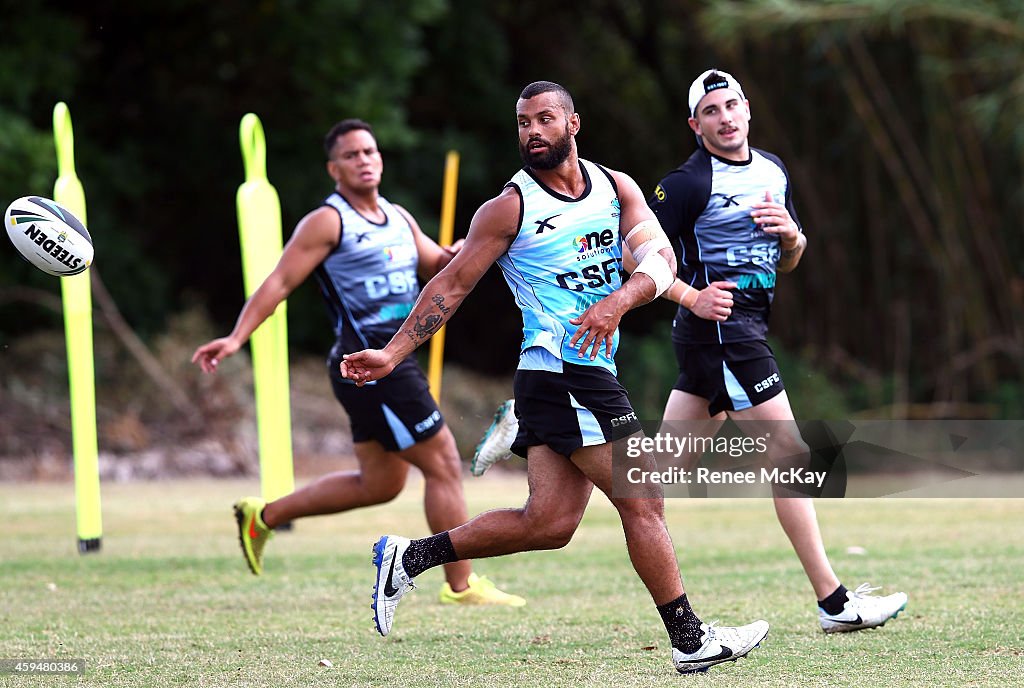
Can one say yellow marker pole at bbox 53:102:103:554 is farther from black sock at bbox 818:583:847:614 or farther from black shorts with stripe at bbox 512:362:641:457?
black sock at bbox 818:583:847:614

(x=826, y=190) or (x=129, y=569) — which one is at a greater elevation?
(x=826, y=190)

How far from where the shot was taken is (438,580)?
7.74 metres

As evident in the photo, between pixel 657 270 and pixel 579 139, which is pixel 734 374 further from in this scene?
pixel 579 139

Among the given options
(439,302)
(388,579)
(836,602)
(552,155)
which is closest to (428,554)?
(388,579)

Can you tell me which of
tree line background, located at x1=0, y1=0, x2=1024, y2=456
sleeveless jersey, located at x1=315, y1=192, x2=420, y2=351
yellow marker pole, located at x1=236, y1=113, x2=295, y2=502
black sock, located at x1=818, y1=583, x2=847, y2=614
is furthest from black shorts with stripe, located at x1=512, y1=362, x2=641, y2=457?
tree line background, located at x1=0, y1=0, x2=1024, y2=456

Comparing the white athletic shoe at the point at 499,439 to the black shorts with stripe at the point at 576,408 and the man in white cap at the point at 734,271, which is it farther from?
the man in white cap at the point at 734,271

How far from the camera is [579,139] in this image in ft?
63.8

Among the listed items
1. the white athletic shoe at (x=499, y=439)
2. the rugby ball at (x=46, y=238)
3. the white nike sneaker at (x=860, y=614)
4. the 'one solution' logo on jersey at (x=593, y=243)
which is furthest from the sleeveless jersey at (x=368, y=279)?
the white nike sneaker at (x=860, y=614)

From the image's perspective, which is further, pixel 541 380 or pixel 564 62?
pixel 564 62

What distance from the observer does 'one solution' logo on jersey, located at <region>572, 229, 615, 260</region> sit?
4945 millimetres

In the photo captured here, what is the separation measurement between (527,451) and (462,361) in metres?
15.1

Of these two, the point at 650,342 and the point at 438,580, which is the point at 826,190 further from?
the point at 438,580

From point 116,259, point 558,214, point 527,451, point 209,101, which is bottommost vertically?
point 527,451

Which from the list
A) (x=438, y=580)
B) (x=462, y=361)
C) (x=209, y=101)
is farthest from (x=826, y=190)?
(x=438, y=580)
